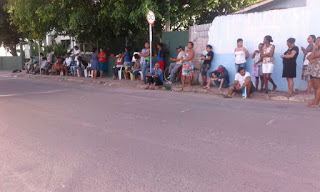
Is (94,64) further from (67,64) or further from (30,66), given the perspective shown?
(30,66)

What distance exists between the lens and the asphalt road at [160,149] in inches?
138

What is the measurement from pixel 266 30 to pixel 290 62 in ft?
5.97

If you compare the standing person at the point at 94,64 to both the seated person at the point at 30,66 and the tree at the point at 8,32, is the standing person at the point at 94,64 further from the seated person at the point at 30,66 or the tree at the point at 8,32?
the tree at the point at 8,32

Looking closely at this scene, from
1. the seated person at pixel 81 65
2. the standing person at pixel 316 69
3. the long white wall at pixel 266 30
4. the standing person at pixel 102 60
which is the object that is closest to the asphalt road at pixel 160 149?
the standing person at pixel 316 69

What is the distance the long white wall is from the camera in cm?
970

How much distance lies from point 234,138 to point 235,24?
A: 7.32m

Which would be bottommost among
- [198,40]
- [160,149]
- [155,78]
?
[160,149]

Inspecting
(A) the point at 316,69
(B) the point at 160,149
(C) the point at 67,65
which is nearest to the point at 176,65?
(A) the point at 316,69

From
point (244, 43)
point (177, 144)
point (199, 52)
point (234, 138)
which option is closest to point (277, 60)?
point (244, 43)

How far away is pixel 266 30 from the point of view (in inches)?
413

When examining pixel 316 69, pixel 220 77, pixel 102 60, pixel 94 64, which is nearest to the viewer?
pixel 316 69

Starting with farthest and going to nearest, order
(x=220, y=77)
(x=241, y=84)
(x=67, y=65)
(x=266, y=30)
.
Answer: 1. (x=67, y=65)
2. (x=220, y=77)
3. (x=266, y=30)
4. (x=241, y=84)

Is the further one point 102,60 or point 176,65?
point 102,60

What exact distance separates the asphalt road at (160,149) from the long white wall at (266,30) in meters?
2.93
